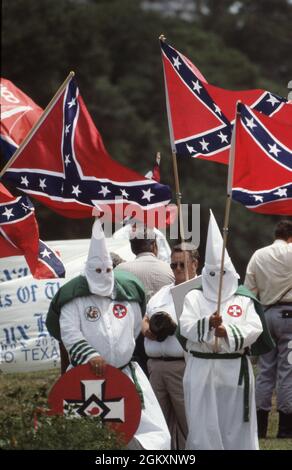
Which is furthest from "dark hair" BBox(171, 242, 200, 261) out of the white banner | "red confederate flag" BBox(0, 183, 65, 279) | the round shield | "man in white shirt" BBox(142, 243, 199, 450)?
the white banner

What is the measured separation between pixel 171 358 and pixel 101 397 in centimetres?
129

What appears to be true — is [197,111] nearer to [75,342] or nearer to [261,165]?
[261,165]

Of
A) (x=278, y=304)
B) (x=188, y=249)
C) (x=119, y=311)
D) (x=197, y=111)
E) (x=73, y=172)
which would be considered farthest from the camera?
(x=278, y=304)

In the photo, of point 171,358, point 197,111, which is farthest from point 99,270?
point 197,111

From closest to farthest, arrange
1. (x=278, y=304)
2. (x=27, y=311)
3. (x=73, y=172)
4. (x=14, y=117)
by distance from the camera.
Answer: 1. (x=73, y=172)
2. (x=278, y=304)
3. (x=14, y=117)
4. (x=27, y=311)

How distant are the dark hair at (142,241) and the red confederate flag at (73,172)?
0.56m

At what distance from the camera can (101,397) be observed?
33.4 ft

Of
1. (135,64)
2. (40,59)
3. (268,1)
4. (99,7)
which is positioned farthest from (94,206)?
(268,1)

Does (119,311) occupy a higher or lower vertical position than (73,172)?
lower

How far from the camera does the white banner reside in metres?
15.1

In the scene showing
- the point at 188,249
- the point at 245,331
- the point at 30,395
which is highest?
the point at 188,249

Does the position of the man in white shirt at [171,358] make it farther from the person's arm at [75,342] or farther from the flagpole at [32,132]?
the flagpole at [32,132]

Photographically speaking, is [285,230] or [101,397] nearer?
[101,397]

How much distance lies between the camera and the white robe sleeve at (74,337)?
10289mm
